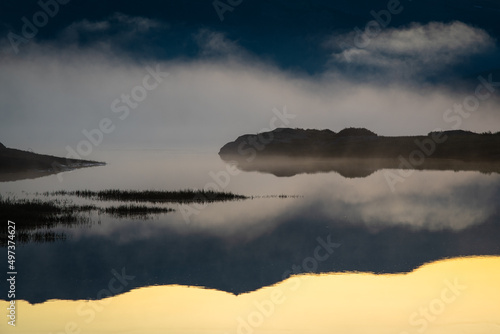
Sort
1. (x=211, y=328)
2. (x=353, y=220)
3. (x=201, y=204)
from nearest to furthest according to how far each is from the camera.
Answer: (x=211, y=328)
(x=353, y=220)
(x=201, y=204)

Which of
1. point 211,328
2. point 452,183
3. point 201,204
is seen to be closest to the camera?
point 211,328

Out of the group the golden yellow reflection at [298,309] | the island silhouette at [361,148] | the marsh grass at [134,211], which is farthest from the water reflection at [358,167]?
the golden yellow reflection at [298,309]

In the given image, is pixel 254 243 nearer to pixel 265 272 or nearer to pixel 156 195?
pixel 265 272

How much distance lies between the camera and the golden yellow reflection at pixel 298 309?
1608cm

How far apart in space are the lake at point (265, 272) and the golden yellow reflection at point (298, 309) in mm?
60

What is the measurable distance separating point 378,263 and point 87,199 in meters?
23.0

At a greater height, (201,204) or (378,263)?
(201,204)

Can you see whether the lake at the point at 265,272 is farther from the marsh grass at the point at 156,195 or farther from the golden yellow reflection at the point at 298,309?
the marsh grass at the point at 156,195

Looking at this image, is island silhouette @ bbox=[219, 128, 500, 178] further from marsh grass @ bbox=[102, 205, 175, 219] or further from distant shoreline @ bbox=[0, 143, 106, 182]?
marsh grass @ bbox=[102, 205, 175, 219]

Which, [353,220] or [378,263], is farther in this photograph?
[353,220]

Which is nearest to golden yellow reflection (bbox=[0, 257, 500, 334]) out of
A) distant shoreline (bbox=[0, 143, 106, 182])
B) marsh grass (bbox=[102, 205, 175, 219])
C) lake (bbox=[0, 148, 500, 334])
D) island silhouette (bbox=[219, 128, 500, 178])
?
lake (bbox=[0, 148, 500, 334])

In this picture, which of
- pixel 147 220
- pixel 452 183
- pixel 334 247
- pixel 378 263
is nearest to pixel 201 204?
pixel 147 220

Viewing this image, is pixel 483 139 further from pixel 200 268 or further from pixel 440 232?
pixel 200 268

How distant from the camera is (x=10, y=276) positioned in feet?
63.7
